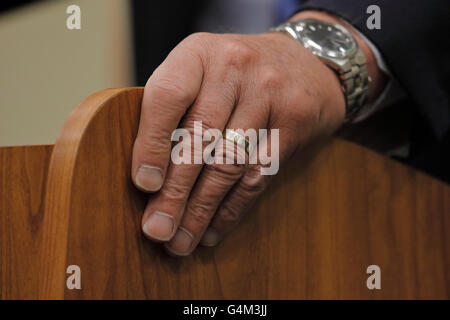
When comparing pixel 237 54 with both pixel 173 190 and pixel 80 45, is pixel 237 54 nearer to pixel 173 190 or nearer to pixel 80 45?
pixel 173 190

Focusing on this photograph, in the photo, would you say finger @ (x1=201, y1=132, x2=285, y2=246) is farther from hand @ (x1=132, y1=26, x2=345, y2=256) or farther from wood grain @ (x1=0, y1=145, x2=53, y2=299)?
wood grain @ (x1=0, y1=145, x2=53, y2=299)

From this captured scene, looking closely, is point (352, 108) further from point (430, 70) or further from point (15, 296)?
point (15, 296)

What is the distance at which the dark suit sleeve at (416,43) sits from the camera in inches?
17.8

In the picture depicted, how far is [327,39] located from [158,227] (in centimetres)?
24

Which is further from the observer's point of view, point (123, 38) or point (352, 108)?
point (123, 38)

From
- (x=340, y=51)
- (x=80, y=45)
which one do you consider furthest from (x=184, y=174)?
(x=80, y=45)

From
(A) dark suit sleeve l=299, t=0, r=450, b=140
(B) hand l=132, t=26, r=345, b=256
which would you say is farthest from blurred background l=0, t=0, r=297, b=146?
(B) hand l=132, t=26, r=345, b=256

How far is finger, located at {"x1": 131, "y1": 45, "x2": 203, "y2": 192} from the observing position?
0.29m

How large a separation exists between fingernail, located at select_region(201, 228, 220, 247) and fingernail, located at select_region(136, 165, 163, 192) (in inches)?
2.5

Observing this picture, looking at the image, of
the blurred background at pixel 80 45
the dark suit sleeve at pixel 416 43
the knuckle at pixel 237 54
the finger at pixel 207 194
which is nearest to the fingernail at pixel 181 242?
the finger at pixel 207 194

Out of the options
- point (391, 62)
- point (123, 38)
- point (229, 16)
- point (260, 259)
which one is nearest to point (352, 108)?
point (391, 62)

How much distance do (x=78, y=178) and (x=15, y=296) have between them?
0.28ft

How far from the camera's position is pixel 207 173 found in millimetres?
320
